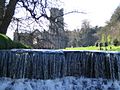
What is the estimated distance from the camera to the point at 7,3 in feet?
70.6

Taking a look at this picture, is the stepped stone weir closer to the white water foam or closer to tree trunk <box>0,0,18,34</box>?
the white water foam

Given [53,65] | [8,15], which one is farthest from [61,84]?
[8,15]

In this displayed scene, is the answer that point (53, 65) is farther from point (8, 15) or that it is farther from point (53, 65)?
point (8, 15)

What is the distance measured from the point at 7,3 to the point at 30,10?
1560 millimetres

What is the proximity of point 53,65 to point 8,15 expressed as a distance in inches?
323

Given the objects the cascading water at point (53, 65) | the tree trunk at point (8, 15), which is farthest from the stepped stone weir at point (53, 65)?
the tree trunk at point (8, 15)

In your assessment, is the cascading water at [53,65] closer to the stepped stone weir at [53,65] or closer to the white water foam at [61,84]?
the stepped stone weir at [53,65]

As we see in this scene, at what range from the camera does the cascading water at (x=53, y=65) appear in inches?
505

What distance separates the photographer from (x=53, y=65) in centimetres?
1291

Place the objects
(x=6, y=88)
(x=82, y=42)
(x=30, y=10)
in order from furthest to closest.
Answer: (x=82, y=42)
(x=30, y=10)
(x=6, y=88)

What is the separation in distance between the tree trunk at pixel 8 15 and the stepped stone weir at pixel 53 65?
289 inches

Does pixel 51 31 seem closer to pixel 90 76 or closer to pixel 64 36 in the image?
pixel 64 36

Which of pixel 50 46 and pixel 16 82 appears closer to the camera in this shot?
pixel 16 82

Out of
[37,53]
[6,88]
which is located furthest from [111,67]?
[6,88]
